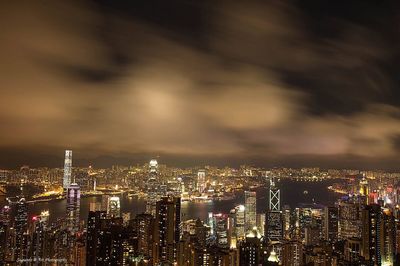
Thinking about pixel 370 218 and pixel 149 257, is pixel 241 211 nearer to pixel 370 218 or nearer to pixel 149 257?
pixel 370 218

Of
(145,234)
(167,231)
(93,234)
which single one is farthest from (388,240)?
(93,234)

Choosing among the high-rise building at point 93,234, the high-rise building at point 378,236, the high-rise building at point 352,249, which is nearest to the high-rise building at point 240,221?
the high-rise building at point 352,249

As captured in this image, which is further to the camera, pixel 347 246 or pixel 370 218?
pixel 370 218

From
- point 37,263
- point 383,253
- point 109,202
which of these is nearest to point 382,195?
point 383,253

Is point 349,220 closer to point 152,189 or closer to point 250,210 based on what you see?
point 250,210

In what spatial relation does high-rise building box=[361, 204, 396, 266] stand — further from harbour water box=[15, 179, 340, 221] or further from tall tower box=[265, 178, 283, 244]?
harbour water box=[15, 179, 340, 221]

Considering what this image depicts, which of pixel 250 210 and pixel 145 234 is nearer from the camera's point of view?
pixel 145 234

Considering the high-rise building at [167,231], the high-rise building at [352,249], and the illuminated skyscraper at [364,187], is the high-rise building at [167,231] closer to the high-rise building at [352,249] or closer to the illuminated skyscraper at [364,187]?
the high-rise building at [352,249]
